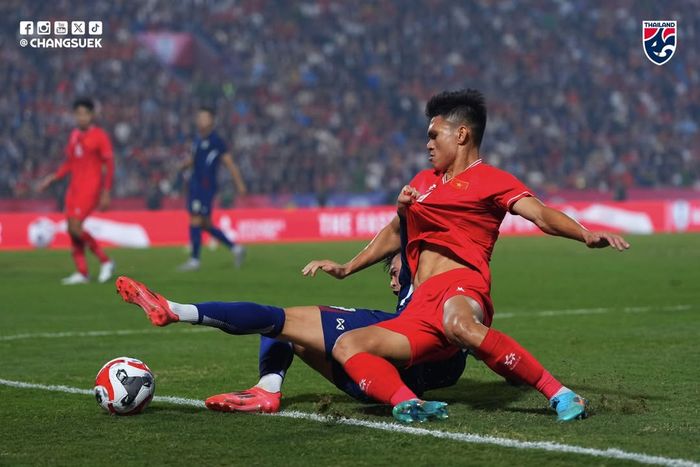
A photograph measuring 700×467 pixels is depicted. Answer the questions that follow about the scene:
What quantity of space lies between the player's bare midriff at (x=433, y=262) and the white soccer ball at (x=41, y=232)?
20.0m

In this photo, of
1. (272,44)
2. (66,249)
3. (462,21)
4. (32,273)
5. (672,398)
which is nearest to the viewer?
(672,398)

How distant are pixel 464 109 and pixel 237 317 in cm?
156

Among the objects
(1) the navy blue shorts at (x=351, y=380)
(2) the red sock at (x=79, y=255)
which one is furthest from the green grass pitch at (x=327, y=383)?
(2) the red sock at (x=79, y=255)

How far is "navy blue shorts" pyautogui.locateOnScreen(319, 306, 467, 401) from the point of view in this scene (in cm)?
569

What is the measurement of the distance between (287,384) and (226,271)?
10912 mm

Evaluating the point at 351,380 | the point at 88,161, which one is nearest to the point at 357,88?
the point at 88,161

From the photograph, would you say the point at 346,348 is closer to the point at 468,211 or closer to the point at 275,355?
the point at 275,355

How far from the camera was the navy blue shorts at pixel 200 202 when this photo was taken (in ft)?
61.1

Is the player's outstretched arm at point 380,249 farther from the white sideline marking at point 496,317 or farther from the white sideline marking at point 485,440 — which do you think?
the white sideline marking at point 496,317

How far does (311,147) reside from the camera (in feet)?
105

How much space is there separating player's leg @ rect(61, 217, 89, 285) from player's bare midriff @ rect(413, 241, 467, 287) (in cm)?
1035

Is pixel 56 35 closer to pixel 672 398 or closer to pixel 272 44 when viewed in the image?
pixel 272 44

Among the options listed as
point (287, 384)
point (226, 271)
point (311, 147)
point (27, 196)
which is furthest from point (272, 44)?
point (287, 384)

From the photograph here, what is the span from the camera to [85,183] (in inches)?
627
